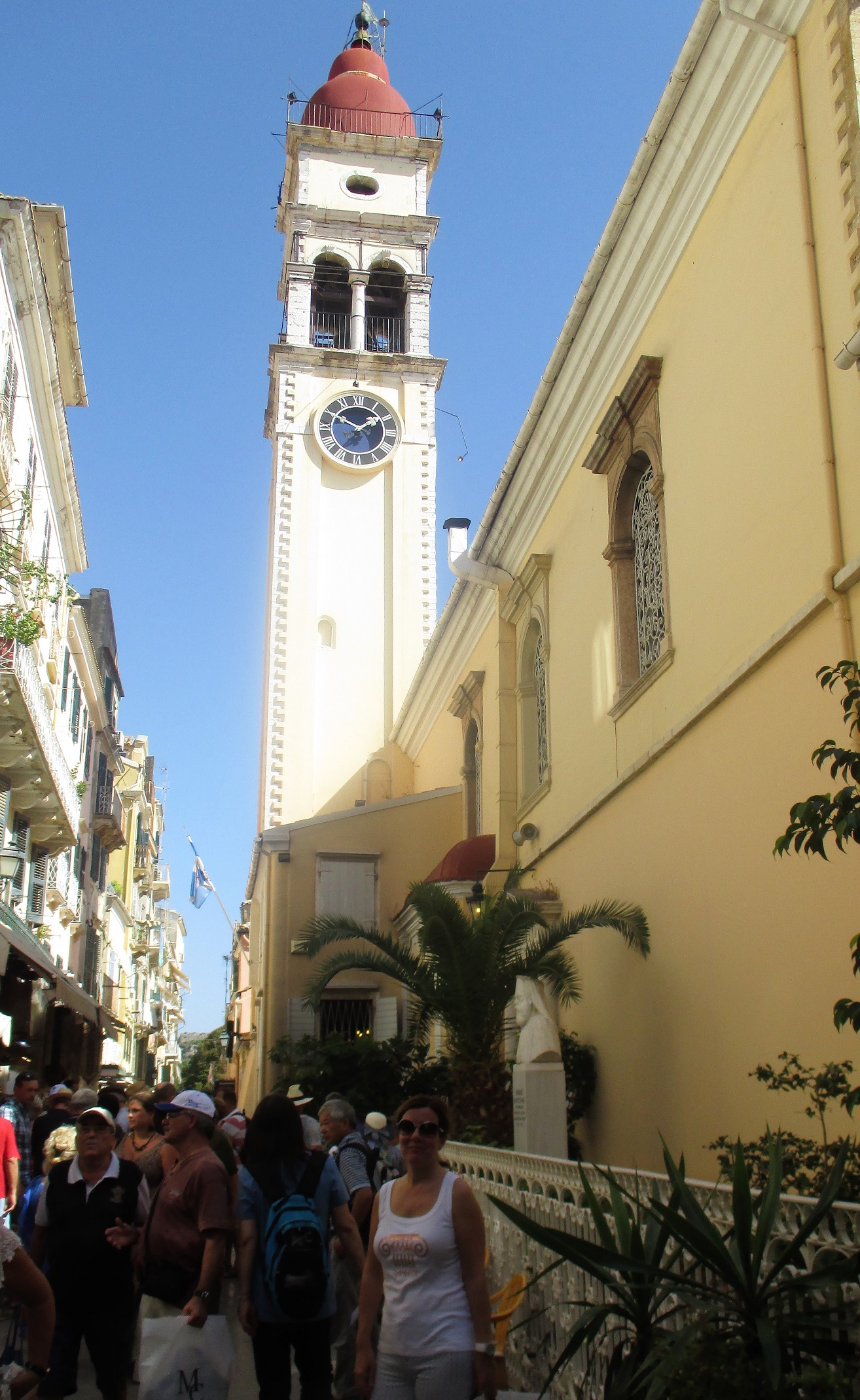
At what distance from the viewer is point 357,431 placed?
2988 cm

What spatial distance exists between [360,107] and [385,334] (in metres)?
6.71

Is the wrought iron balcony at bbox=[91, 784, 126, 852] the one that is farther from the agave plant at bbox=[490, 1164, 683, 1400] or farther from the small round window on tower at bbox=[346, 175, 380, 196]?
the agave plant at bbox=[490, 1164, 683, 1400]

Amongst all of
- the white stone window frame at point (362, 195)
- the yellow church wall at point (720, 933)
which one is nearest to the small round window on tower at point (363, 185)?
the white stone window frame at point (362, 195)

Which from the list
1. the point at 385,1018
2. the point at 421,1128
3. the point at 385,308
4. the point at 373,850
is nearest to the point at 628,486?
the point at 421,1128

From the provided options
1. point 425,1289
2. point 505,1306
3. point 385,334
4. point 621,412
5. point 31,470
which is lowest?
point 505,1306

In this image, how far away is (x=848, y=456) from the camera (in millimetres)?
7965

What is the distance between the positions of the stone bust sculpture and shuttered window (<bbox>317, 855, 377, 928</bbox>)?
10475 millimetres

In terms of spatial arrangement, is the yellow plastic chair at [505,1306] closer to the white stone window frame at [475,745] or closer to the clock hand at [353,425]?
the white stone window frame at [475,745]

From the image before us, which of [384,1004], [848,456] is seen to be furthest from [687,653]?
[384,1004]

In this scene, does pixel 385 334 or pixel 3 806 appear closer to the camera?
pixel 3 806

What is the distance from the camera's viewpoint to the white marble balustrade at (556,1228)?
13.8 feet

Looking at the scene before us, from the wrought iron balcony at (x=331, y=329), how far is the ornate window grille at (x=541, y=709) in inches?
631

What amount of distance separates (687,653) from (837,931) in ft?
11.5

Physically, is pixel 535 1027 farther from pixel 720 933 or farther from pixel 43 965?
pixel 43 965
